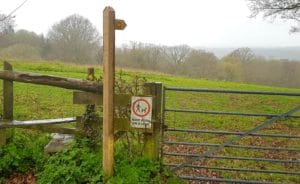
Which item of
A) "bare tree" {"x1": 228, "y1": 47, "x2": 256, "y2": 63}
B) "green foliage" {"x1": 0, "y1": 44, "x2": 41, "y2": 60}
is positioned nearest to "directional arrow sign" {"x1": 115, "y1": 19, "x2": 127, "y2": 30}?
"green foliage" {"x1": 0, "y1": 44, "x2": 41, "y2": 60}

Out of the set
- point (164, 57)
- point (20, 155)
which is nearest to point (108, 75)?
point (20, 155)

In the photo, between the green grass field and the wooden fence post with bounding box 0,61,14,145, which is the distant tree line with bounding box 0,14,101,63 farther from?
the wooden fence post with bounding box 0,61,14,145

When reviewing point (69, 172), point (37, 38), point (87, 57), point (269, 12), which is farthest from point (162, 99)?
point (37, 38)

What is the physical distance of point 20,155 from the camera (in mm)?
6422

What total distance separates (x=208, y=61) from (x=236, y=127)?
31.1m

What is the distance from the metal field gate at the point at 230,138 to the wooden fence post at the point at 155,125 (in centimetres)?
15

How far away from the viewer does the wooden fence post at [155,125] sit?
18.7 ft

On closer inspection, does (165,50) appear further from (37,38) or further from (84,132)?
(84,132)

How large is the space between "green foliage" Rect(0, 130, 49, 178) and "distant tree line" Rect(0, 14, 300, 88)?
95.7ft

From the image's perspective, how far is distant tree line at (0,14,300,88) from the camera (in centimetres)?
3872

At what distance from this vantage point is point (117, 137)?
18.9 ft

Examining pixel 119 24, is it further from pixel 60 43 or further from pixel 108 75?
pixel 60 43

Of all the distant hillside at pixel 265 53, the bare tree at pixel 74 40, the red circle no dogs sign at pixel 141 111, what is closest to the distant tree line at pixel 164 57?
the bare tree at pixel 74 40

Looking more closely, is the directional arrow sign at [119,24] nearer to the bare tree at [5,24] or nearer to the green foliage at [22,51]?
the bare tree at [5,24]
